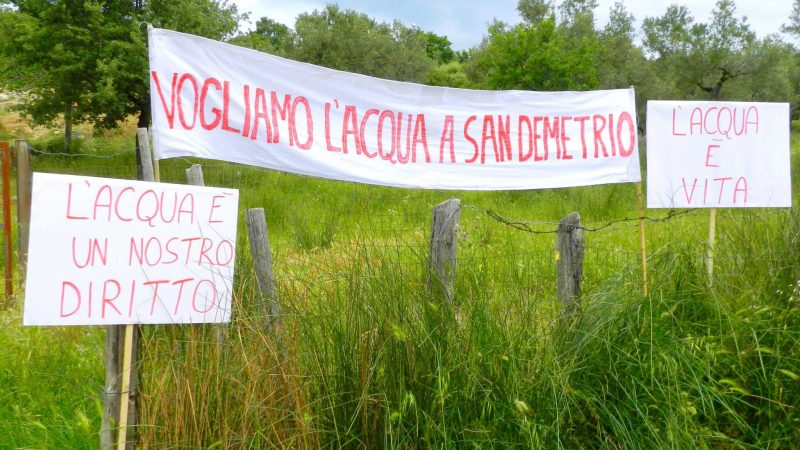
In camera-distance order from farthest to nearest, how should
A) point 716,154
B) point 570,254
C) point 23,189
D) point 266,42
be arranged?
point 266,42 → point 23,189 → point 716,154 → point 570,254

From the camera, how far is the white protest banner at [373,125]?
3354 mm

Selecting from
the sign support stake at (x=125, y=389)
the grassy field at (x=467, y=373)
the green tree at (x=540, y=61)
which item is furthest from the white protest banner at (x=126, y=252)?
the green tree at (x=540, y=61)

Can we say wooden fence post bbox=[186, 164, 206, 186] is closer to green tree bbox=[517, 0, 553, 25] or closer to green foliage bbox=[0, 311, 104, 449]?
green foliage bbox=[0, 311, 104, 449]

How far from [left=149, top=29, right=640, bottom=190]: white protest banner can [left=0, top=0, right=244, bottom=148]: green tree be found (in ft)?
47.5


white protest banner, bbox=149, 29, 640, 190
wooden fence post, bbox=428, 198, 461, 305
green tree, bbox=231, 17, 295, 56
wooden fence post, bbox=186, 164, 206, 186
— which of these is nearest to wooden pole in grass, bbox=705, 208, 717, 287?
white protest banner, bbox=149, 29, 640, 190

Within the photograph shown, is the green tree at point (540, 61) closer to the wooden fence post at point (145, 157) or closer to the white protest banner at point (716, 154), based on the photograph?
the white protest banner at point (716, 154)

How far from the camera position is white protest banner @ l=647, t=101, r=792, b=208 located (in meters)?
4.14

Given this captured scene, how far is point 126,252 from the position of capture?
7.94 feet

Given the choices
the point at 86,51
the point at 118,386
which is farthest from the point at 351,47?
the point at 118,386

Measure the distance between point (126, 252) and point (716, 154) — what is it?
337 cm

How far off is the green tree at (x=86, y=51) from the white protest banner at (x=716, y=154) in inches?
602

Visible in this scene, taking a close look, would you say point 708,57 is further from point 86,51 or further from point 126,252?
point 126,252

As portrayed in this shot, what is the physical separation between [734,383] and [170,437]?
7.10 feet

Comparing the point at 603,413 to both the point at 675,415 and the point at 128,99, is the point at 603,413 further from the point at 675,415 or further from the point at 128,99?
the point at 128,99
